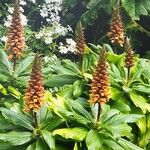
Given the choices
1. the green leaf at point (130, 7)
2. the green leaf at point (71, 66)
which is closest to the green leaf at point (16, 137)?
the green leaf at point (71, 66)

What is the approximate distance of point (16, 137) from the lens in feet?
15.8

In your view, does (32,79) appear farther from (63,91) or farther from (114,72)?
Result: (114,72)

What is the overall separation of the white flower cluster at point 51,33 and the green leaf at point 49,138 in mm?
4521

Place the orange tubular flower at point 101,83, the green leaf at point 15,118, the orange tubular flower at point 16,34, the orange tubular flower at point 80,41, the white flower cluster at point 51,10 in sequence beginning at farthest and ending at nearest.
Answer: the white flower cluster at point 51,10 → the orange tubular flower at point 16,34 → the orange tubular flower at point 80,41 → the green leaf at point 15,118 → the orange tubular flower at point 101,83

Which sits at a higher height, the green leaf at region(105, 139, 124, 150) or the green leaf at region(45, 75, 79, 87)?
the green leaf at region(45, 75, 79, 87)

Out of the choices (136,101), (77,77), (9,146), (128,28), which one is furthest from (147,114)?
(128,28)

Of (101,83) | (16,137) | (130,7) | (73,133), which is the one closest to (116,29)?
(101,83)

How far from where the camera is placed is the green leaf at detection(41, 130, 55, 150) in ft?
15.5

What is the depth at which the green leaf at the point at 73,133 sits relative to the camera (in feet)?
16.0

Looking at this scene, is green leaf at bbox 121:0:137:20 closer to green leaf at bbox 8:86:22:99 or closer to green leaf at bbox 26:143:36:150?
green leaf at bbox 8:86:22:99

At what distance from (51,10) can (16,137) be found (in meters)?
5.89

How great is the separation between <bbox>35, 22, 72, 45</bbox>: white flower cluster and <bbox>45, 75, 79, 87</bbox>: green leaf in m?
3.38

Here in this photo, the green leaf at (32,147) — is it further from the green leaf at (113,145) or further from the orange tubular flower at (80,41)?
the orange tubular flower at (80,41)

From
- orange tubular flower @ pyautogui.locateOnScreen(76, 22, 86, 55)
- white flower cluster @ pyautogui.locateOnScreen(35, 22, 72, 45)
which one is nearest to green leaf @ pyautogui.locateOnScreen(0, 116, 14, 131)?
orange tubular flower @ pyautogui.locateOnScreen(76, 22, 86, 55)
